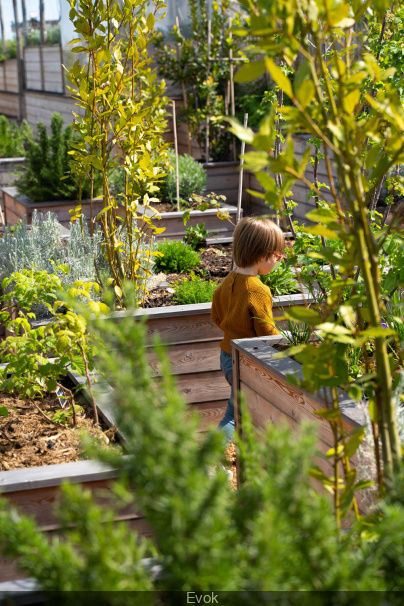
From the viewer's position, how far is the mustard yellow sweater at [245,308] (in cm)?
304

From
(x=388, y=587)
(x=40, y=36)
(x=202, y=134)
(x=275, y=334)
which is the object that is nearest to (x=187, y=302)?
(x=275, y=334)

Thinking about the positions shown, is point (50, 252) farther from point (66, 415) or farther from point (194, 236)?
point (66, 415)

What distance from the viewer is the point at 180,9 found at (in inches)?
351

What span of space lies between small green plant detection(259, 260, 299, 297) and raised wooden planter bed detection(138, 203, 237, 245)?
201cm

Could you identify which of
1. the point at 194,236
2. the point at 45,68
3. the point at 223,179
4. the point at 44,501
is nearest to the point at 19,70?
the point at 45,68

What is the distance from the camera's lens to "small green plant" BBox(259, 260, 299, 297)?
373cm

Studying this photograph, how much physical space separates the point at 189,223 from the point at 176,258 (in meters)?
1.44

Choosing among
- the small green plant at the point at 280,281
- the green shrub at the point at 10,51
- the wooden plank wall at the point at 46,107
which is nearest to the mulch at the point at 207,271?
the small green plant at the point at 280,281

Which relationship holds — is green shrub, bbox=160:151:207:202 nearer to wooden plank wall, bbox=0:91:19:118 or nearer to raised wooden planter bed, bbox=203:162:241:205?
raised wooden planter bed, bbox=203:162:241:205

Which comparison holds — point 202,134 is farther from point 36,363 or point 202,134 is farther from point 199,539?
point 199,539

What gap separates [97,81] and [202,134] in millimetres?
5307

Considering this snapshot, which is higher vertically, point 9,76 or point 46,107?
point 9,76

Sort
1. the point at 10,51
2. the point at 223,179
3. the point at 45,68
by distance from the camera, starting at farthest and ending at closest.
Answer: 1. the point at 10,51
2. the point at 45,68
3. the point at 223,179

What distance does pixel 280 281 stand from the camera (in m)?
3.76
